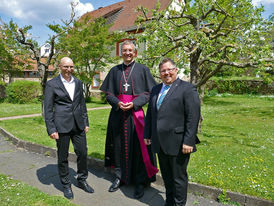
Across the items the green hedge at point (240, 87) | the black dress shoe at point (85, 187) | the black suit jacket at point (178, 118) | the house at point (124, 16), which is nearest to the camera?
the black suit jacket at point (178, 118)

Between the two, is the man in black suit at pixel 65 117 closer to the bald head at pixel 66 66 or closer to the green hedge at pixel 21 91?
the bald head at pixel 66 66

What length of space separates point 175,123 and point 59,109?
194 cm

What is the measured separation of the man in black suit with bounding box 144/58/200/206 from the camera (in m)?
2.80

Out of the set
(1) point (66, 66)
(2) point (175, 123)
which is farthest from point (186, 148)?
(1) point (66, 66)

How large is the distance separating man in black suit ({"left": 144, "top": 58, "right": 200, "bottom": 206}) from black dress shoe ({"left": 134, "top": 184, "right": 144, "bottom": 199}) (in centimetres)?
78

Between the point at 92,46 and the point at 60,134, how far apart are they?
16462 mm

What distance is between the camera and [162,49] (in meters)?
7.37

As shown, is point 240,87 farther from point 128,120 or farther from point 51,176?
point 51,176

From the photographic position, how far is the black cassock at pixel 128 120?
3943 mm

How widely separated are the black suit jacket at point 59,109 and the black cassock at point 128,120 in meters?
0.65

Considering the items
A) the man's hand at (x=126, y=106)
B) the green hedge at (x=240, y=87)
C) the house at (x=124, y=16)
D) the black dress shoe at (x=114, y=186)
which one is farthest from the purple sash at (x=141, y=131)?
the green hedge at (x=240, y=87)

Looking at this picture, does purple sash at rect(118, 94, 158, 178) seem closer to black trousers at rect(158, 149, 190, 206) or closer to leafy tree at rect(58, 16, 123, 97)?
black trousers at rect(158, 149, 190, 206)

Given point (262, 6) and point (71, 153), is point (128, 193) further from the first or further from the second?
point (262, 6)

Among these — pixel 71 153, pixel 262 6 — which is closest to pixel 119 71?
pixel 71 153
